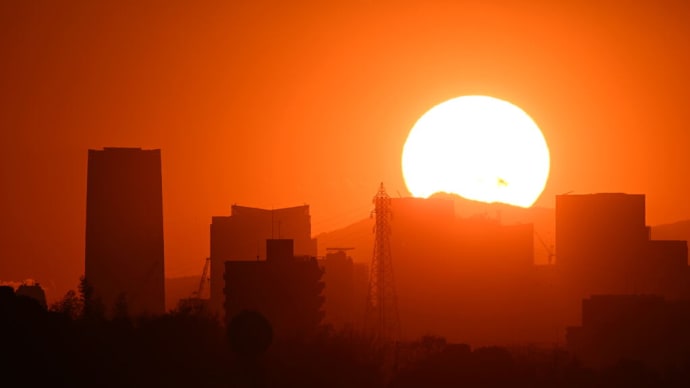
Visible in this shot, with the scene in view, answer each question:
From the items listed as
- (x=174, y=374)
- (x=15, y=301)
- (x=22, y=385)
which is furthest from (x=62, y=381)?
(x=15, y=301)

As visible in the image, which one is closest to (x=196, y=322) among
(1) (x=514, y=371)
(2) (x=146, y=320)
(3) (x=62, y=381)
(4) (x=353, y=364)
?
(2) (x=146, y=320)

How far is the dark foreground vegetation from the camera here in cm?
14075

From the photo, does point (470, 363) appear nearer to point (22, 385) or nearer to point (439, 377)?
point (439, 377)

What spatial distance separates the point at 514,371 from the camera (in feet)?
599

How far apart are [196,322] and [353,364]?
2130 centimetres

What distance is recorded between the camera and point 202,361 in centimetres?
15550

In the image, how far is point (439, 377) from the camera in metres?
173

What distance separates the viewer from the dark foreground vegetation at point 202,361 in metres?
141

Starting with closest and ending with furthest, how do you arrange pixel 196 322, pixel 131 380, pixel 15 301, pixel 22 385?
pixel 22 385 → pixel 131 380 → pixel 15 301 → pixel 196 322

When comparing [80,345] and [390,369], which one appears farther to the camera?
[390,369]

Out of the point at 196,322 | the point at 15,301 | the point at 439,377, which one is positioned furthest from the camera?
the point at 196,322

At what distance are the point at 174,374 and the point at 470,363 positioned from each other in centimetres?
4358

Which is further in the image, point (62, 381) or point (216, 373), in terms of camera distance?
point (216, 373)

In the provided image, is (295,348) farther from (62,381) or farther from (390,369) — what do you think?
(62,381)
